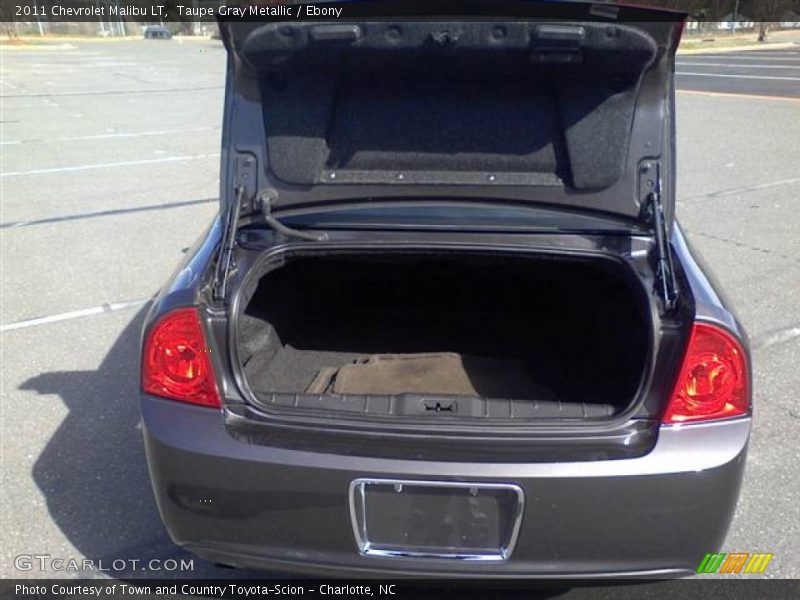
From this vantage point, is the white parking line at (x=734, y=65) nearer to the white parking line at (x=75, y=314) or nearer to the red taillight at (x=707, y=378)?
the white parking line at (x=75, y=314)

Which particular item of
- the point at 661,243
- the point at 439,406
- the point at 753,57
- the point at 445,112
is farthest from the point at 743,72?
the point at 439,406

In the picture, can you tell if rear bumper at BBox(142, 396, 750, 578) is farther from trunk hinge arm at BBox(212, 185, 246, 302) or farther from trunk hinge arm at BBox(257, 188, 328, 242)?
trunk hinge arm at BBox(257, 188, 328, 242)

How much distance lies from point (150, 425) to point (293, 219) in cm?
83

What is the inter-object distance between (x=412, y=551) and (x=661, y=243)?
1.12 m

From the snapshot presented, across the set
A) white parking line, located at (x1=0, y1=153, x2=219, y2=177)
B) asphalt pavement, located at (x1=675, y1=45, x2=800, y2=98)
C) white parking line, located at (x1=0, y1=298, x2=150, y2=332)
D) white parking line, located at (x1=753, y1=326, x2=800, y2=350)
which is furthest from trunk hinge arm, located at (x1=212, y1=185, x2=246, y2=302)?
asphalt pavement, located at (x1=675, y1=45, x2=800, y2=98)

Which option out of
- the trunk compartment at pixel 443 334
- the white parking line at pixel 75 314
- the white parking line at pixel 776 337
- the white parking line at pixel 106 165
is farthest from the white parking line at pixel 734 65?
the trunk compartment at pixel 443 334

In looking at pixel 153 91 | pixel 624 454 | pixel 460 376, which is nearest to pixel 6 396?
pixel 460 376

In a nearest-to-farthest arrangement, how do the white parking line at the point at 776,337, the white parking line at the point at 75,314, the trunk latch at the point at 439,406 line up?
the trunk latch at the point at 439,406, the white parking line at the point at 776,337, the white parking line at the point at 75,314

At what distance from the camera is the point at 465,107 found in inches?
97.2

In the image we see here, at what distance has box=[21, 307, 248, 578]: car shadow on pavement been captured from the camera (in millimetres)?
2535

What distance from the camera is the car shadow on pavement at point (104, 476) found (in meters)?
2.54

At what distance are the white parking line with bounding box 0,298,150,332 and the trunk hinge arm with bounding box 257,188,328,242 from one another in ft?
8.36

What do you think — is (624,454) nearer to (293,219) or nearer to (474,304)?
(293,219)

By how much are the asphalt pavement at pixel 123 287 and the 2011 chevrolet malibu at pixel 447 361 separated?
76cm
